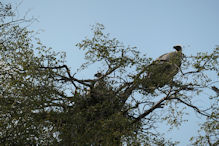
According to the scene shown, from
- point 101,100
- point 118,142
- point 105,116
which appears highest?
point 101,100

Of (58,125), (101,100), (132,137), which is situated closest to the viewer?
(58,125)

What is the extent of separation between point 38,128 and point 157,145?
4.22 m

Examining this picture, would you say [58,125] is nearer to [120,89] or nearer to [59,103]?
[59,103]

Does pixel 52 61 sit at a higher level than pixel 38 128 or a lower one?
higher

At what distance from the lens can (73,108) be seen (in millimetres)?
8328

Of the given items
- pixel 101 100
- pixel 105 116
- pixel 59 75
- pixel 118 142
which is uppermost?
pixel 59 75

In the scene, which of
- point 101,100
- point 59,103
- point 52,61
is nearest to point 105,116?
point 101,100

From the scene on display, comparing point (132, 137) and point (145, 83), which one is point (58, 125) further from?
point (145, 83)

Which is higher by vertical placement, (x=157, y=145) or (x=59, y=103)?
(x=59, y=103)

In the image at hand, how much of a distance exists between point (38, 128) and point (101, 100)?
2.92 m

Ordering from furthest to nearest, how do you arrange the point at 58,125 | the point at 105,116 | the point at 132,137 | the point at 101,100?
the point at 101,100
the point at 105,116
the point at 132,137
the point at 58,125

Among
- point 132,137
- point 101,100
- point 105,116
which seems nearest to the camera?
point 132,137

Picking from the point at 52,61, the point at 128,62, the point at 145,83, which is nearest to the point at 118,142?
the point at 145,83

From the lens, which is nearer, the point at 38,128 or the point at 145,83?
the point at 38,128
